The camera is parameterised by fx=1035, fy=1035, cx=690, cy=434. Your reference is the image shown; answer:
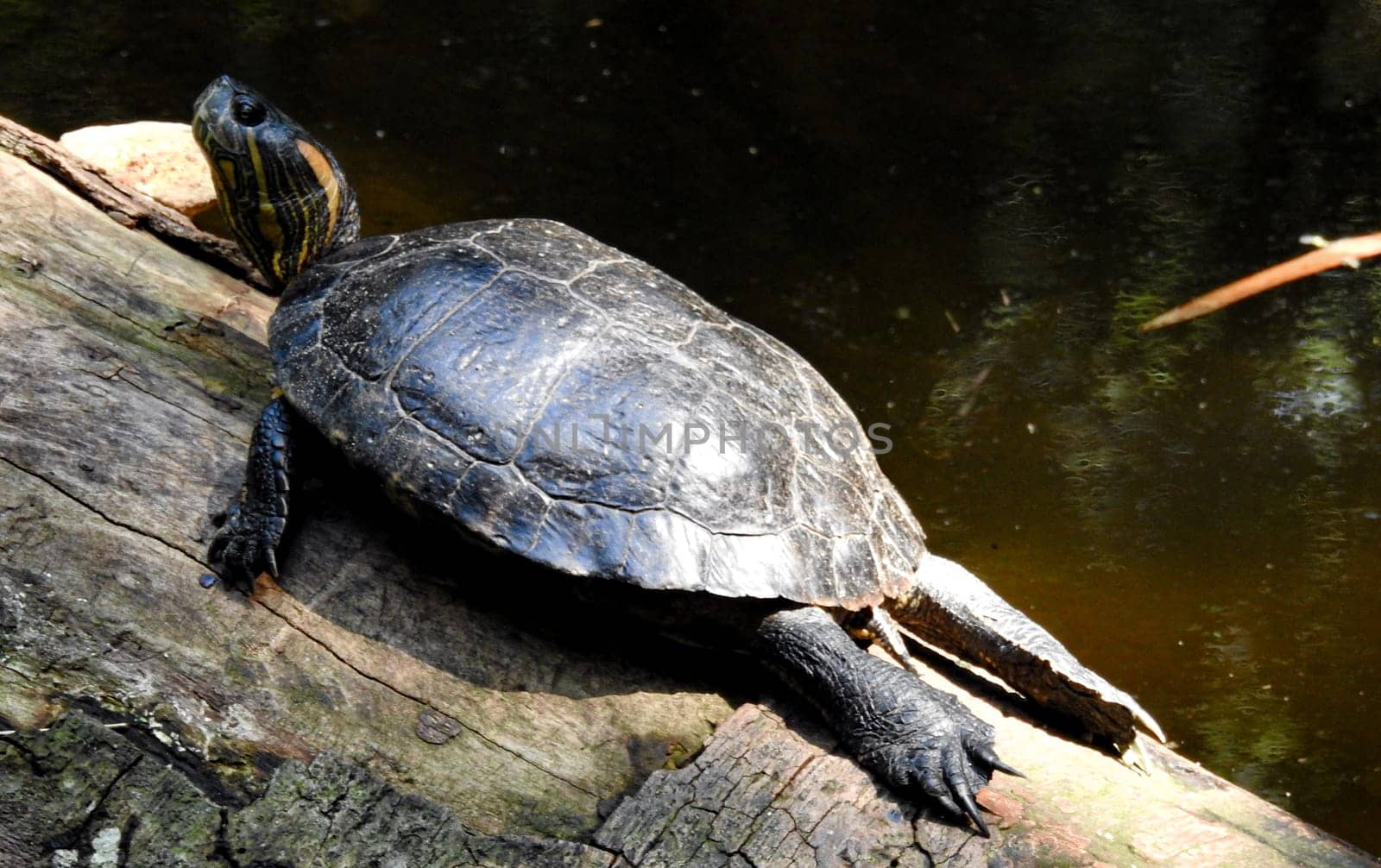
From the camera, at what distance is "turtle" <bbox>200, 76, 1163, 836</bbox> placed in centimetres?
256

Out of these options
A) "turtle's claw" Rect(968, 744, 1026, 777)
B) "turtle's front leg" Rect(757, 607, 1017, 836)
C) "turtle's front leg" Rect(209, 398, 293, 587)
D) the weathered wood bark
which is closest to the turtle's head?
the weathered wood bark

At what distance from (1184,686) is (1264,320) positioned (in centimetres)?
227

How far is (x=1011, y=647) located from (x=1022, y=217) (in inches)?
148

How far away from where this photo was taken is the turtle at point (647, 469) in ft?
8.39

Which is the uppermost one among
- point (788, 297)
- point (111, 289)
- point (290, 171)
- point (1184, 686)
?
point (290, 171)

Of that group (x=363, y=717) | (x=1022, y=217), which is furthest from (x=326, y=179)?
(x=1022, y=217)

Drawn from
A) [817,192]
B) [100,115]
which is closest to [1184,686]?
[817,192]

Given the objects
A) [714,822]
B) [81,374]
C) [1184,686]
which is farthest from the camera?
[1184,686]

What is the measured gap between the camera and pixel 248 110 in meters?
3.28

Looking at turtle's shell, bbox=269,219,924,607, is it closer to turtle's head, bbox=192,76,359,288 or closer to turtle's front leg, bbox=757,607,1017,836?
turtle's front leg, bbox=757,607,1017,836

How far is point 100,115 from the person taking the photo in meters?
6.06

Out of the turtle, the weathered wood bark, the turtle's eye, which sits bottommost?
the weathered wood bark

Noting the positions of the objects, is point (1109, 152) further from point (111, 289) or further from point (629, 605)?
point (111, 289)

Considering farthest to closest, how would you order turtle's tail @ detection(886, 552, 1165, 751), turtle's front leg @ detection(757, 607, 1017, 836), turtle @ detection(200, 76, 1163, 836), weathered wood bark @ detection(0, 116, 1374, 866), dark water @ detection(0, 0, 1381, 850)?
dark water @ detection(0, 0, 1381, 850), turtle's tail @ detection(886, 552, 1165, 751), turtle @ detection(200, 76, 1163, 836), turtle's front leg @ detection(757, 607, 1017, 836), weathered wood bark @ detection(0, 116, 1374, 866)
